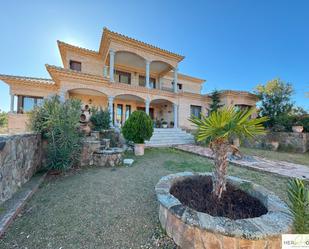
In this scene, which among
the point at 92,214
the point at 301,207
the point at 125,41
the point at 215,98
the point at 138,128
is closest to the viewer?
the point at 301,207

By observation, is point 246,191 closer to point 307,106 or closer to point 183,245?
point 183,245

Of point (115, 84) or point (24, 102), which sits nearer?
point (115, 84)

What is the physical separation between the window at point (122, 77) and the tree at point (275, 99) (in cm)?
1297

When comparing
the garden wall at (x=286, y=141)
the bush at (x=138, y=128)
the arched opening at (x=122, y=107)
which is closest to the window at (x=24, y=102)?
the arched opening at (x=122, y=107)

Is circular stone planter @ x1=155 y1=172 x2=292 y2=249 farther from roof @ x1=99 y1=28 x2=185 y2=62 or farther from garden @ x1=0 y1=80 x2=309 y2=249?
roof @ x1=99 y1=28 x2=185 y2=62

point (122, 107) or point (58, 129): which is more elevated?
point (122, 107)

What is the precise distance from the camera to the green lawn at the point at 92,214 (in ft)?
6.23

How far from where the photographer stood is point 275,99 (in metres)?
13.0

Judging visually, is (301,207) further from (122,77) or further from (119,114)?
(122,77)

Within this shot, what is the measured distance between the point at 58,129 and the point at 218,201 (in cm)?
446

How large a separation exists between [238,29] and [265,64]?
670 cm

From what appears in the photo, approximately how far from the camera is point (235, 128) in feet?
6.62

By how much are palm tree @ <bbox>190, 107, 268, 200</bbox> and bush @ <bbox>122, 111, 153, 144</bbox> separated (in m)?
4.84

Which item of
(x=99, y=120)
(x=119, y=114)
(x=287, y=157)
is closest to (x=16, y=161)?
(x=99, y=120)
